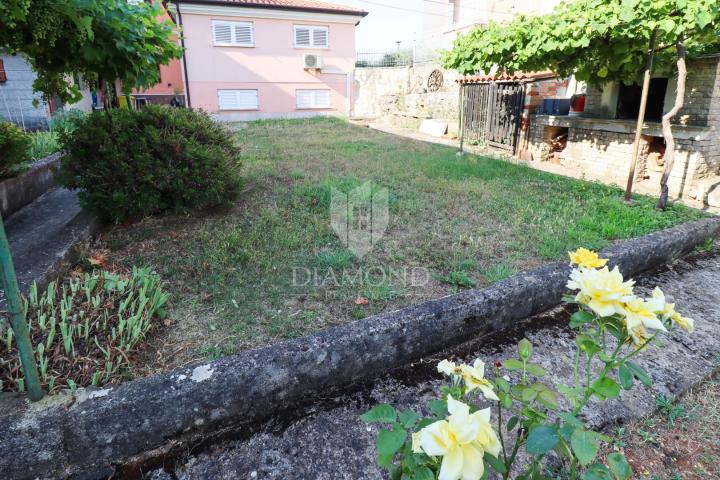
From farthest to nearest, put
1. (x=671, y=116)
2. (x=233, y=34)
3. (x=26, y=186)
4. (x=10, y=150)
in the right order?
1. (x=233, y=34)
2. (x=671, y=116)
3. (x=26, y=186)
4. (x=10, y=150)

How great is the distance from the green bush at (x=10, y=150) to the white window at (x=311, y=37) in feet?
49.4

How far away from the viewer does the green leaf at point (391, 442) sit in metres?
0.94

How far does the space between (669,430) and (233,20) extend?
60.9 feet

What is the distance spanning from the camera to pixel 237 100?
17109mm

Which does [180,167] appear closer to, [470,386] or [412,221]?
[412,221]

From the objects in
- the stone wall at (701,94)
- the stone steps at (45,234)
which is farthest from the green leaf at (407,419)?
the stone wall at (701,94)

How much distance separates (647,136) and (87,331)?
306 inches

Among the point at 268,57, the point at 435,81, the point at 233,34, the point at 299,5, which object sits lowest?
the point at 435,81

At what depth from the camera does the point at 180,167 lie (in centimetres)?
373

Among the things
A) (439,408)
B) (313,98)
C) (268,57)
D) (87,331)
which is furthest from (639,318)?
(313,98)

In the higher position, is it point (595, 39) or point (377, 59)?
point (377, 59)

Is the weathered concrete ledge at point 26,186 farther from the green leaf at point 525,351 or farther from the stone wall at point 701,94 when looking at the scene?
the stone wall at point 701,94

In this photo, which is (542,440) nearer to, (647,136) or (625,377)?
(625,377)

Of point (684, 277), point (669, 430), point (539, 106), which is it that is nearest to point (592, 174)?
point (539, 106)
